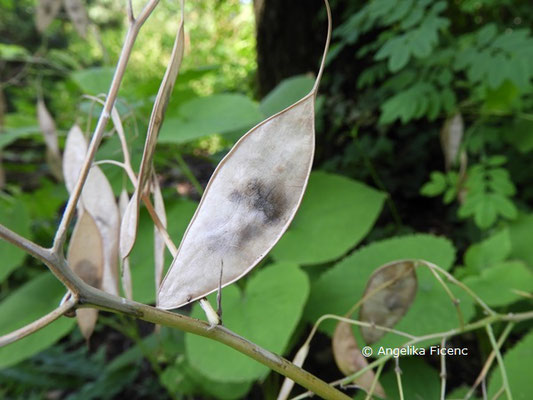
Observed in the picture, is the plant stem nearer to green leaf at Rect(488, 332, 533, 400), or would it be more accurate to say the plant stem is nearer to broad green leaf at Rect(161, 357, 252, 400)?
green leaf at Rect(488, 332, 533, 400)

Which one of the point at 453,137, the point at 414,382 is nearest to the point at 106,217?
the point at 414,382

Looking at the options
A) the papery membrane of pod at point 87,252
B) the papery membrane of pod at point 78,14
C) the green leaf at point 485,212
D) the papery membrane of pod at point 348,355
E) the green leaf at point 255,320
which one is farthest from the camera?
the papery membrane of pod at point 78,14

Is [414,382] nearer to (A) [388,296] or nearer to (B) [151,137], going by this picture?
(A) [388,296]

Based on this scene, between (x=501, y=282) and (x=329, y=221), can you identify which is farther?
(x=329, y=221)

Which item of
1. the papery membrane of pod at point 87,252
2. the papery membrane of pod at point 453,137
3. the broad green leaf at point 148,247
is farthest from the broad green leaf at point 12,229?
the papery membrane of pod at point 453,137

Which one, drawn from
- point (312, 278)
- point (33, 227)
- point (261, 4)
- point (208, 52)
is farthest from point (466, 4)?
point (208, 52)

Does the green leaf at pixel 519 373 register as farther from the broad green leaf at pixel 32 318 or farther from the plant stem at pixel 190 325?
the broad green leaf at pixel 32 318

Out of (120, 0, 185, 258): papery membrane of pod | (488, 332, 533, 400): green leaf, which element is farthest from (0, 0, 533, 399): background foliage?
(120, 0, 185, 258): papery membrane of pod
